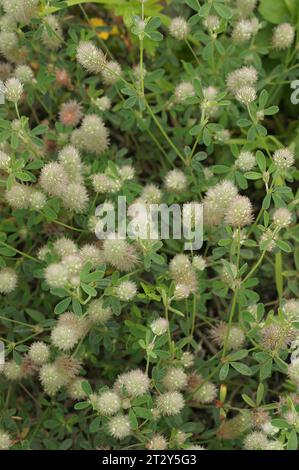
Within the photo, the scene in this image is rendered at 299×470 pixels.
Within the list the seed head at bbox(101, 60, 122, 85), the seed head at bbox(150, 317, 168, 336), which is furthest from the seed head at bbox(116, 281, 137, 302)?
the seed head at bbox(101, 60, 122, 85)

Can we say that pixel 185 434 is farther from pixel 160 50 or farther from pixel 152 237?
pixel 160 50

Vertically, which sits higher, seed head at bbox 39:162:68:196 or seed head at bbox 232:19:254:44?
seed head at bbox 232:19:254:44

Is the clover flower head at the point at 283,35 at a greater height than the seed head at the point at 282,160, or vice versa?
the clover flower head at the point at 283,35

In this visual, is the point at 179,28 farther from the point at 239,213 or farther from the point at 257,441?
the point at 257,441

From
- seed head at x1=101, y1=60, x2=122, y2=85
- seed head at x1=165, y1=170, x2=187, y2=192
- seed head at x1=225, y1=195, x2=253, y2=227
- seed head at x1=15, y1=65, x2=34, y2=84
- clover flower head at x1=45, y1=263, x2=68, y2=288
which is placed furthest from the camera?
seed head at x1=15, y1=65, x2=34, y2=84

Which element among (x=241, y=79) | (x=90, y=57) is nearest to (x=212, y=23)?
(x=241, y=79)

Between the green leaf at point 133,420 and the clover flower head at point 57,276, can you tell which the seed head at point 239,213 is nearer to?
the clover flower head at point 57,276

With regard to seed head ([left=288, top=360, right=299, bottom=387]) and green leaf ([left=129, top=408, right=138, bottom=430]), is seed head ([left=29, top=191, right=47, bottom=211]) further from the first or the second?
seed head ([left=288, top=360, right=299, bottom=387])

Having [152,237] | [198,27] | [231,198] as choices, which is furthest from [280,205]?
[198,27]

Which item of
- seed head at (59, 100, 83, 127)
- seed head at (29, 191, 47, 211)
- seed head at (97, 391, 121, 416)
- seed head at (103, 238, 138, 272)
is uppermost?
seed head at (59, 100, 83, 127)

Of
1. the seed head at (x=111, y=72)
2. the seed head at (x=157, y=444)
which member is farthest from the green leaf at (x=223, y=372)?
the seed head at (x=111, y=72)

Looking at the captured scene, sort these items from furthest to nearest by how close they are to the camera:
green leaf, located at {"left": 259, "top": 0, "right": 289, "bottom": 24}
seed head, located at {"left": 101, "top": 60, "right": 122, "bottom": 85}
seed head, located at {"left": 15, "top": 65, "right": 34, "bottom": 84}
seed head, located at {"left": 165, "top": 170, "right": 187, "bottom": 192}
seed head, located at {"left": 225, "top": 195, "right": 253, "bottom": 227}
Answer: green leaf, located at {"left": 259, "top": 0, "right": 289, "bottom": 24} → seed head, located at {"left": 15, "top": 65, "right": 34, "bottom": 84} → seed head, located at {"left": 165, "top": 170, "right": 187, "bottom": 192} → seed head, located at {"left": 101, "top": 60, "right": 122, "bottom": 85} → seed head, located at {"left": 225, "top": 195, "right": 253, "bottom": 227}
